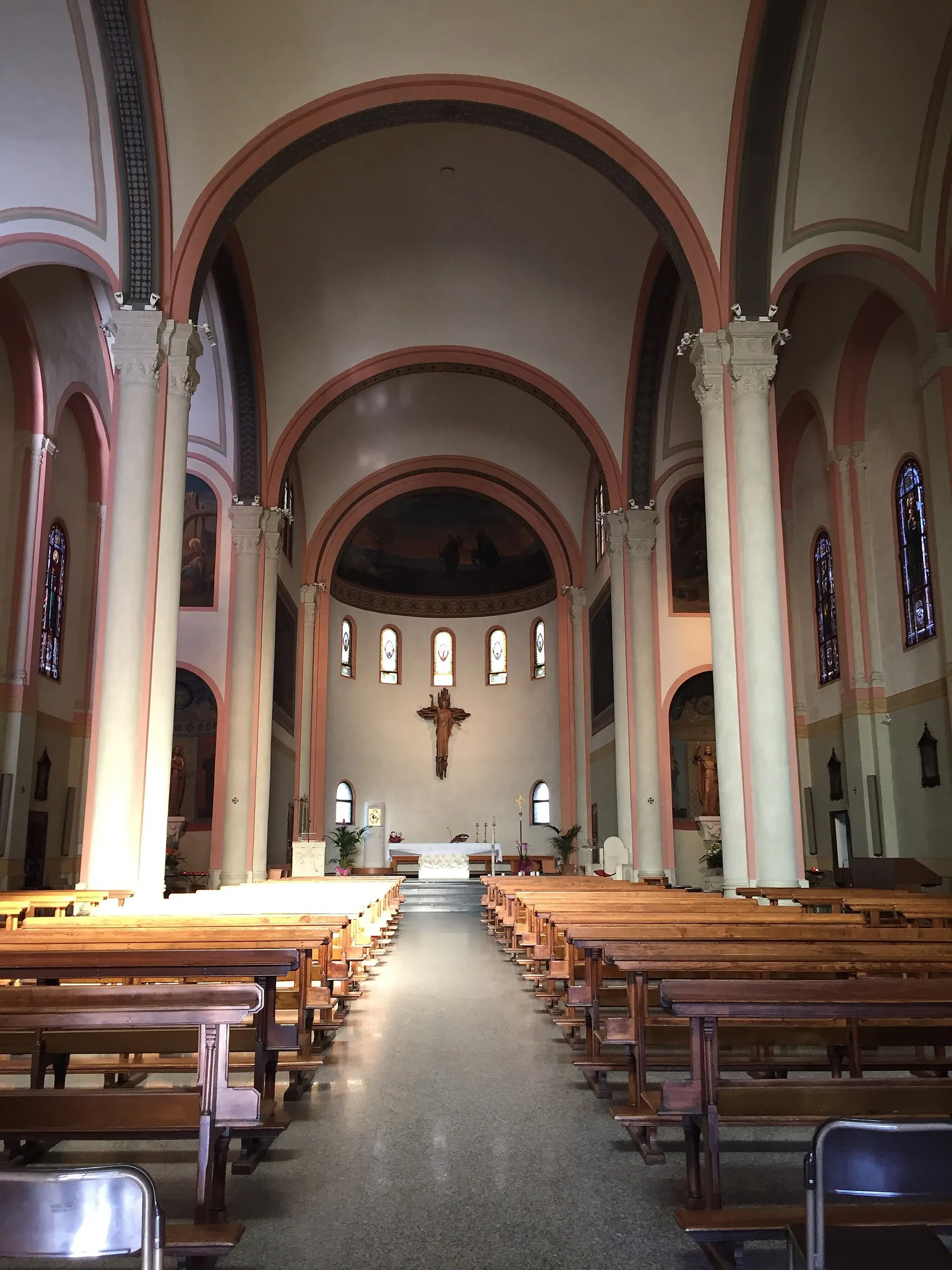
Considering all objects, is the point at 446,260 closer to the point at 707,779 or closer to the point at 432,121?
the point at 432,121

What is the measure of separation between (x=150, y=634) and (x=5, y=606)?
5.59 metres

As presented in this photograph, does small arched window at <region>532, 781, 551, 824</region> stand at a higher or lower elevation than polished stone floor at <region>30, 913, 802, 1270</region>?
higher

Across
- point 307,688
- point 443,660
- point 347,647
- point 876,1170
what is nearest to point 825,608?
point 307,688

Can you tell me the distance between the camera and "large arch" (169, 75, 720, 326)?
11938 mm

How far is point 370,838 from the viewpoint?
942 inches

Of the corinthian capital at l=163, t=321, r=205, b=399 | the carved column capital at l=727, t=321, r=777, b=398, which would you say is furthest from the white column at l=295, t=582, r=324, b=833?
the carved column capital at l=727, t=321, r=777, b=398

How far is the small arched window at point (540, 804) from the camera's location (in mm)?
28938

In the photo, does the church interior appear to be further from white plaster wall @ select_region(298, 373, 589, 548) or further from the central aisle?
white plaster wall @ select_region(298, 373, 589, 548)

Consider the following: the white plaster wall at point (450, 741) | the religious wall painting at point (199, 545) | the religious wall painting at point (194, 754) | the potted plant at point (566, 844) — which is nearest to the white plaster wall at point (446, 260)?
the religious wall painting at point (199, 545)

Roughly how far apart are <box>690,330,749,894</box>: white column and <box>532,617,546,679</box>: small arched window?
1772 centimetres

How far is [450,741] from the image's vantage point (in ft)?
98.1

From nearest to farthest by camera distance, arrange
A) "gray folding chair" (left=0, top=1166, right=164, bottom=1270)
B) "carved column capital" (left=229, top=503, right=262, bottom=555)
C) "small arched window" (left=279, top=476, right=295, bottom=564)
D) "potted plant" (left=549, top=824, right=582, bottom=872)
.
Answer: "gray folding chair" (left=0, top=1166, right=164, bottom=1270) → "carved column capital" (left=229, top=503, right=262, bottom=555) → "small arched window" (left=279, top=476, right=295, bottom=564) → "potted plant" (left=549, top=824, right=582, bottom=872)

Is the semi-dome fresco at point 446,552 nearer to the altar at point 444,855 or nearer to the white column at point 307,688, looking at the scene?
the white column at point 307,688

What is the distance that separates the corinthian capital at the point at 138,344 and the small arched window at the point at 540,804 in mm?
19817
